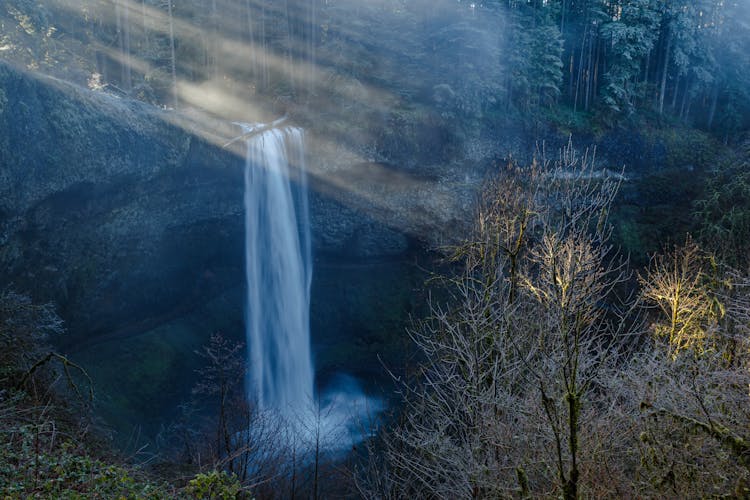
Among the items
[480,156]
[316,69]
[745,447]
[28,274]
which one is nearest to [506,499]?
[745,447]


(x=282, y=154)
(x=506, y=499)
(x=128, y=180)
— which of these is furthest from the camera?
(x=282, y=154)

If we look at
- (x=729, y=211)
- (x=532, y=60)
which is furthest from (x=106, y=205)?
(x=729, y=211)

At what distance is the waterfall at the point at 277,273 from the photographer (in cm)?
2266

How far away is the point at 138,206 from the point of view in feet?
65.5

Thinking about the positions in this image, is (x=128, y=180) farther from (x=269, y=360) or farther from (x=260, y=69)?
(x=260, y=69)

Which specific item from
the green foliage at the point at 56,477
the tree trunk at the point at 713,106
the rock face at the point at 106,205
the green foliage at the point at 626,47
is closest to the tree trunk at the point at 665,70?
the green foliage at the point at 626,47

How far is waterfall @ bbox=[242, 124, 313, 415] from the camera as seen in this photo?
22.7 m

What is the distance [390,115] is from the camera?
27.1 meters

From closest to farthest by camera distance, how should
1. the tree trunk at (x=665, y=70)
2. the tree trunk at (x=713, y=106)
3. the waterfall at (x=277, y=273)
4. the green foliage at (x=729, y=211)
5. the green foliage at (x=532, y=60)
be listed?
the green foliage at (x=729, y=211), the waterfall at (x=277, y=273), the green foliage at (x=532, y=60), the tree trunk at (x=665, y=70), the tree trunk at (x=713, y=106)

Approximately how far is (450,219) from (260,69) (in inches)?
633

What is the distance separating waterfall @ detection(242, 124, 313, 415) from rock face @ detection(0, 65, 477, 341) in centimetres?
122

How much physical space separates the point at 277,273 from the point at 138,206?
275 inches

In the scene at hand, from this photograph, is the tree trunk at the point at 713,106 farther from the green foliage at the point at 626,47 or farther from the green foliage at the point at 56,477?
the green foliage at the point at 56,477

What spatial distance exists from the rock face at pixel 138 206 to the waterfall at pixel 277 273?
4.00ft
